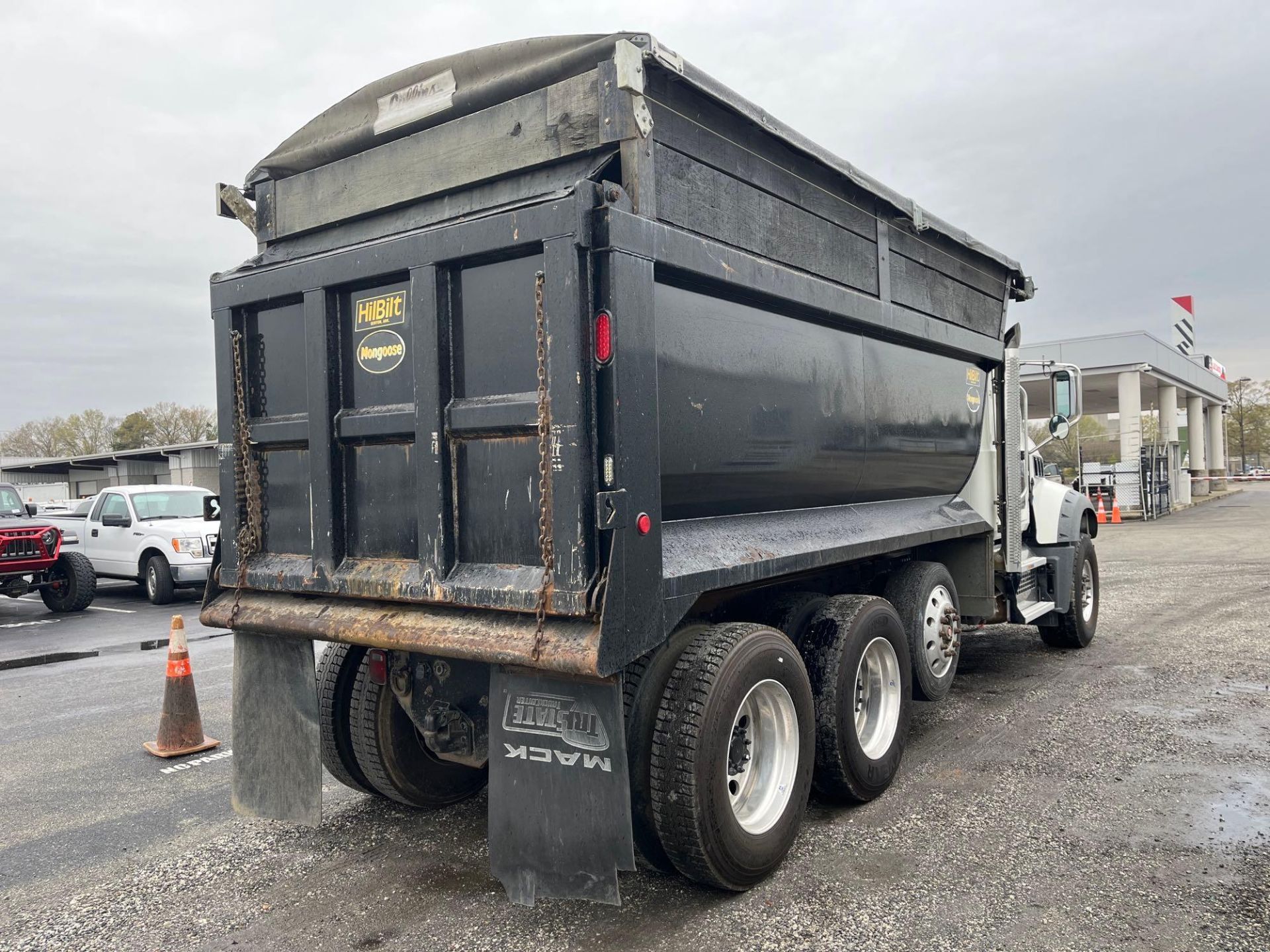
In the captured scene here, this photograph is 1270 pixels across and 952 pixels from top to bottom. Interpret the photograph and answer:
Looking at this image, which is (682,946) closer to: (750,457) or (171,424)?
(750,457)

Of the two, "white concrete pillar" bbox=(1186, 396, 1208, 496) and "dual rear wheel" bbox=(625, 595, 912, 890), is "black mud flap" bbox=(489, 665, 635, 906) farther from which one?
"white concrete pillar" bbox=(1186, 396, 1208, 496)

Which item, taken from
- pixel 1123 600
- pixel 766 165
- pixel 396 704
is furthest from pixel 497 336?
pixel 1123 600

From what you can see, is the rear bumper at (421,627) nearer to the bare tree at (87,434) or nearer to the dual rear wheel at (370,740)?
the dual rear wheel at (370,740)

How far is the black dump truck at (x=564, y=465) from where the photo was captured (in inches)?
123

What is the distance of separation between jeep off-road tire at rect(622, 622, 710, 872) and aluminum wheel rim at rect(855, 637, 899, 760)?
1556 millimetres

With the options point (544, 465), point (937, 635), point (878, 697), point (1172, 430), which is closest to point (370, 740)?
point (544, 465)

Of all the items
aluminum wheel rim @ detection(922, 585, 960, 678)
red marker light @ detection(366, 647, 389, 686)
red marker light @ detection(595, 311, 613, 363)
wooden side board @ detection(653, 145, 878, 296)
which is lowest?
aluminum wheel rim @ detection(922, 585, 960, 678)

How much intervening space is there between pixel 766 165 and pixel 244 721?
11.3 ft

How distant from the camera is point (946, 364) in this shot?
5961mm

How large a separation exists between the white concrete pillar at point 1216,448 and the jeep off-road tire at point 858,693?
4823cm

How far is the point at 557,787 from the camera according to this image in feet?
10.4

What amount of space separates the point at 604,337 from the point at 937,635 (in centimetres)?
348

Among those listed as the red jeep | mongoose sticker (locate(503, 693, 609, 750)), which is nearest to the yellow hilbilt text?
mongoose sticker (locate(503, 693, 609, 750))

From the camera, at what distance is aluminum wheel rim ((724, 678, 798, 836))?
3.64 metres
